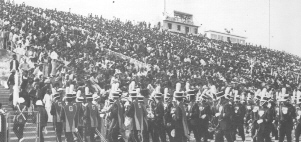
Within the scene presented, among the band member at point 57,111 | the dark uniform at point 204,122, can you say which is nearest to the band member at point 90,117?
the band member at point 57,111

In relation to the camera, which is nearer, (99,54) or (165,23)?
(99,54)

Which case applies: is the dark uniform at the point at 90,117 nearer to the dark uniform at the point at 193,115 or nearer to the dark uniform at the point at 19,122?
the dark uniform at the point at 19,122

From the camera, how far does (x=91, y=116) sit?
36.6ft

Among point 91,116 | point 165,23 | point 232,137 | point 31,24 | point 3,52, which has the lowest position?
point 232,137

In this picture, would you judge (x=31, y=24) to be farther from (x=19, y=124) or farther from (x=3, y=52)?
(x=19, y=124)

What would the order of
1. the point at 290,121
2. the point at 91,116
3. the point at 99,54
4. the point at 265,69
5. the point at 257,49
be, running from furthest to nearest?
the point at 257,49, the point at 265,69, the point at 99,54, the point at 290,121, the point at 91,116

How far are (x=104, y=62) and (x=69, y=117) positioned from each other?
14854 mm

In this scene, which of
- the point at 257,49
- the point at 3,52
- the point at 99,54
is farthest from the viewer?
the point at 257,49

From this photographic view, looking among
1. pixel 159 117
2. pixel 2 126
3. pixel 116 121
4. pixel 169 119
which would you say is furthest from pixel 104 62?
pixel 2 126

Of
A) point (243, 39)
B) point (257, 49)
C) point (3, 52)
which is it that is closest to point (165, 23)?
point (257, 49)

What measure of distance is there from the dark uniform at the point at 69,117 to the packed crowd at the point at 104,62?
0.89 m

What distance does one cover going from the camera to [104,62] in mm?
25484

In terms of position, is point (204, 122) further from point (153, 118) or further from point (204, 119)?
point (153, 118)

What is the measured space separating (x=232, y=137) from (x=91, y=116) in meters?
4.32
